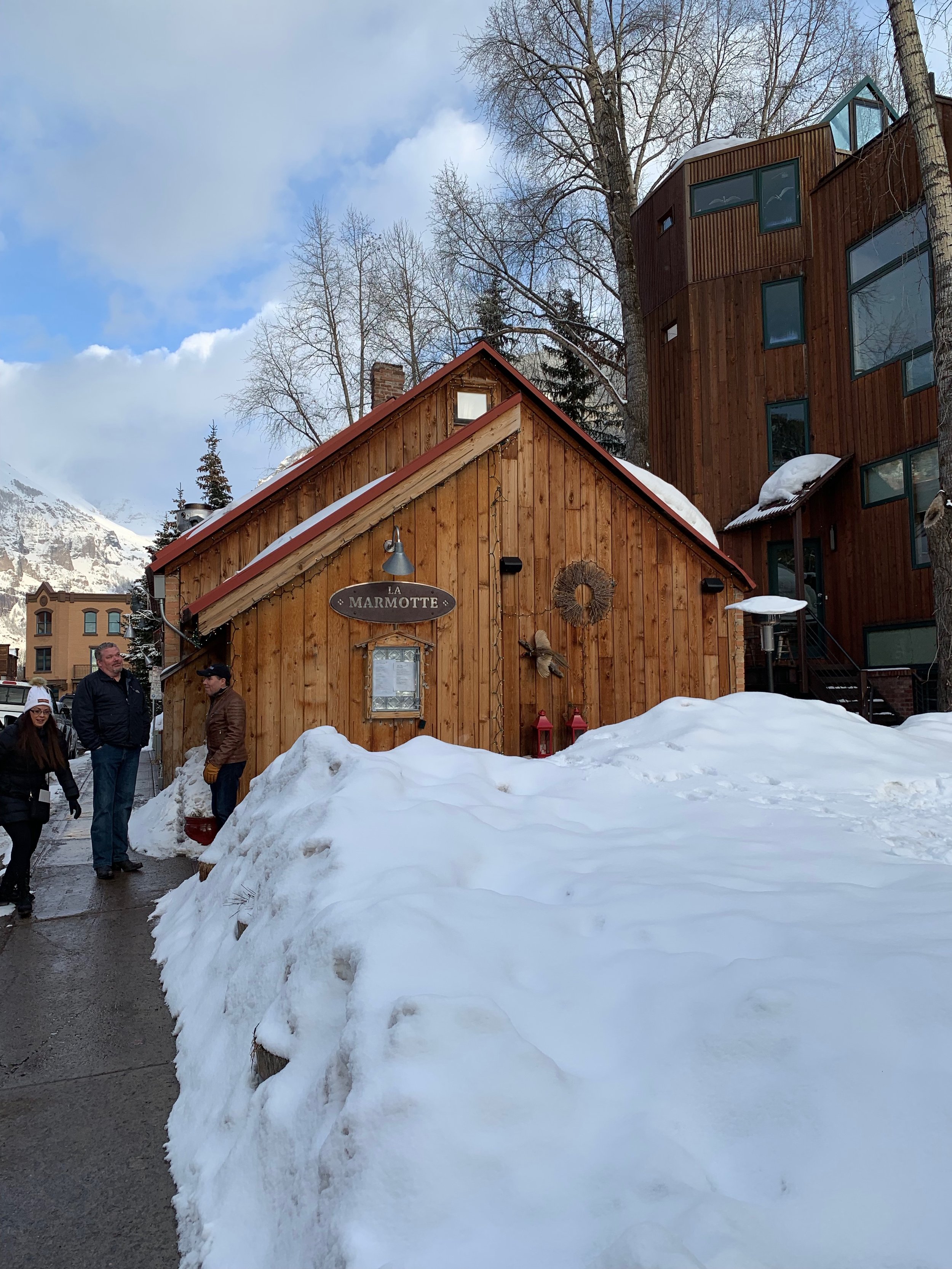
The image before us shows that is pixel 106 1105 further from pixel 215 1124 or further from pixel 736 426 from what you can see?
pixel 736 426

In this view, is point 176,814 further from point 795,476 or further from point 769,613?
point 795,476

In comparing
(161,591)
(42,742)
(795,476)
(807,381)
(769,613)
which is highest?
(807,381)

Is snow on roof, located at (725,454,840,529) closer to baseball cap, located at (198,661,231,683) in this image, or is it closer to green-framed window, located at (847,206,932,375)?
green-framed window, located at (847,206,932,375)

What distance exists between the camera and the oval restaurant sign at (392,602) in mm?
9352

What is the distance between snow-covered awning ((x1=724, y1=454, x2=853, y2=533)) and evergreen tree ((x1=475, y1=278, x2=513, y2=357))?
29.6 ft

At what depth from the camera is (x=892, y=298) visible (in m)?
15.7

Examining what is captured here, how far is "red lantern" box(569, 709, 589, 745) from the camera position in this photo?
401 inches

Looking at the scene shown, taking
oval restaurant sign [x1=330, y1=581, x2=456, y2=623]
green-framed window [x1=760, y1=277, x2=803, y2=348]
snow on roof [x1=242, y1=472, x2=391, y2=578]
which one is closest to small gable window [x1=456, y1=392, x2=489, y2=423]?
snow on roof [x1=242, y1=472, x2=391, y2=578]

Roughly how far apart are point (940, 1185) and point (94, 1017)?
4060mm

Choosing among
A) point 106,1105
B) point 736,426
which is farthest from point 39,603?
point 106,1105

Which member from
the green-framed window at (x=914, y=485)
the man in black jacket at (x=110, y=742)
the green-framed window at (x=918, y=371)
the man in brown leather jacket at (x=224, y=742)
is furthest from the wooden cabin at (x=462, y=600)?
the green-framed window at (x=918, y=371)

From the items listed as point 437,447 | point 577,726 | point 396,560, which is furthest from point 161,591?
point 577,726

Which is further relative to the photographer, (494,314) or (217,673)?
(494,314)

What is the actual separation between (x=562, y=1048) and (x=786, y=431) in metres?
17.8
